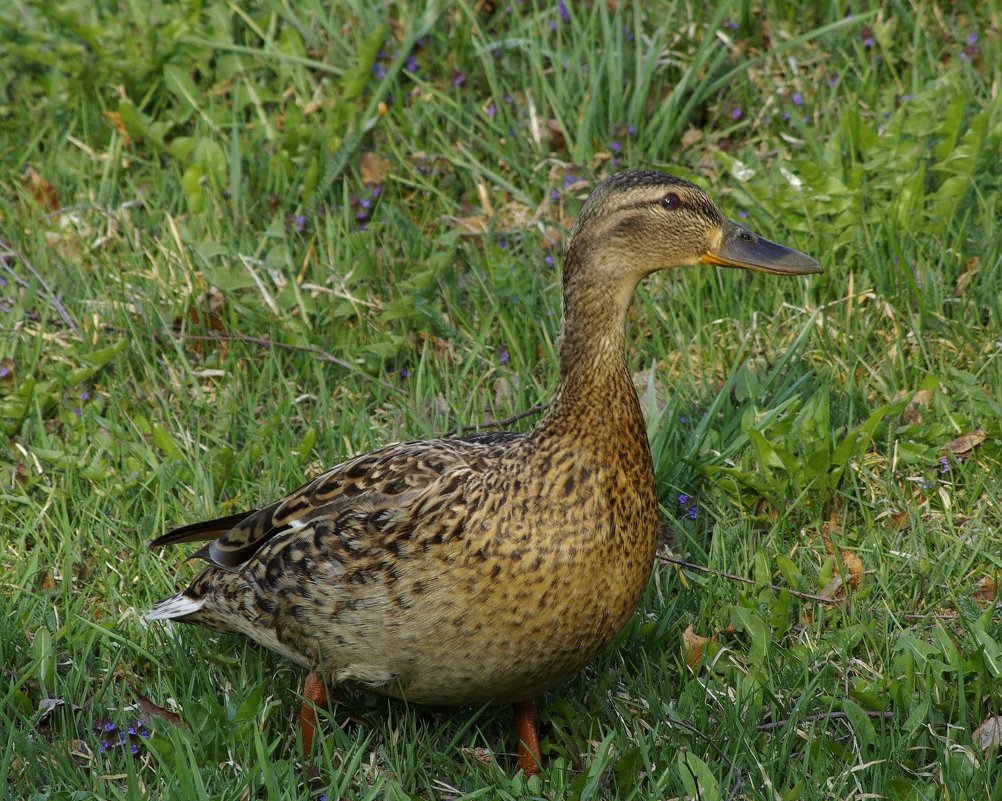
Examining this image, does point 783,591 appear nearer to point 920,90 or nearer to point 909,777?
point 909,777

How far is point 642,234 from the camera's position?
3.74 metres

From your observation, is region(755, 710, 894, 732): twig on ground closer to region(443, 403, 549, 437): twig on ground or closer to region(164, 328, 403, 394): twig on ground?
region(443, 403, 549, 437): twig on ground

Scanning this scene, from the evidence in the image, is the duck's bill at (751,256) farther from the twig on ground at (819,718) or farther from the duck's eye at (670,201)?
the twig on ground at (819,718)

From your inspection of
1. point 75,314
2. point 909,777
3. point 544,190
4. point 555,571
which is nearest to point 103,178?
point 75,314

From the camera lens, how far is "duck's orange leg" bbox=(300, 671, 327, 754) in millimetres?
3943

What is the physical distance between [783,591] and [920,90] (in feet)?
8.96

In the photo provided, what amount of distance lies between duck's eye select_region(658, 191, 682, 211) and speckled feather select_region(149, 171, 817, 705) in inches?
0.4

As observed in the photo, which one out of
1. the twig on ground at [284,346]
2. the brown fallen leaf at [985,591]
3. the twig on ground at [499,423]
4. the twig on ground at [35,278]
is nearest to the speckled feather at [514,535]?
the twig on ground at [499,423]

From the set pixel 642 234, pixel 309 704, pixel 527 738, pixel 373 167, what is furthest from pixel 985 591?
pixel 373 167

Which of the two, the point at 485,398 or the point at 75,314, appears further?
the point at 75,314

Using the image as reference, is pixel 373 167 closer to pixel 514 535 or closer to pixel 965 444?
pixel 965 444

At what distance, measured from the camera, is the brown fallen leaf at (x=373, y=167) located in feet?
20.6

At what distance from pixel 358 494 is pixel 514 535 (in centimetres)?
53

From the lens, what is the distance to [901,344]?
5.04 m
